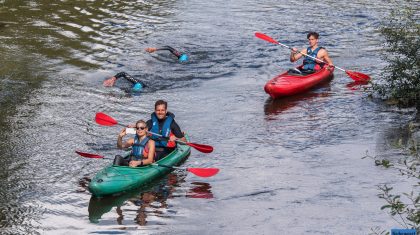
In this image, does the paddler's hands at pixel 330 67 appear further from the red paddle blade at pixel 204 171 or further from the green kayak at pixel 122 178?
the red paddle blade at pixel 204 171

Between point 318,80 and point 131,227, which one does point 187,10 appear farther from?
point 131,227

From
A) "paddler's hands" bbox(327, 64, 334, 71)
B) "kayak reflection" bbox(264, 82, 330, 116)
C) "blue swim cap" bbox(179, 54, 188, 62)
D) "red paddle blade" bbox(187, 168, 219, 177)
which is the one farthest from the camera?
"blue swim cap" bbox(179, 54, 188, 62)

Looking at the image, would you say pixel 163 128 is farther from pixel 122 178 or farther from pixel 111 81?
pixel 111 81

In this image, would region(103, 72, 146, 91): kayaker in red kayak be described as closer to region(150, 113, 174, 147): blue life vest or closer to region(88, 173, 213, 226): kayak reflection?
region(150, 113, 174, 147): blue life vest

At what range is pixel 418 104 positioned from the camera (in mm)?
15461

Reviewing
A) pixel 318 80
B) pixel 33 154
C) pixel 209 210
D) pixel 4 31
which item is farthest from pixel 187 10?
pixel 209 210

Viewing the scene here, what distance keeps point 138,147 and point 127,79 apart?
597 cm

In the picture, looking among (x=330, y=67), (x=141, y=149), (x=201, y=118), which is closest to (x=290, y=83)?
(x=330, y=67)

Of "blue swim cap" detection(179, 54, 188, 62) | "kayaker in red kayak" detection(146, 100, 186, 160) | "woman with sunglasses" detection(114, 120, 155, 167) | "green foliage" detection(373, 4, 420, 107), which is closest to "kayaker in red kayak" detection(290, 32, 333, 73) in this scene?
"green foliage" detection(373, 4, 420, 107)

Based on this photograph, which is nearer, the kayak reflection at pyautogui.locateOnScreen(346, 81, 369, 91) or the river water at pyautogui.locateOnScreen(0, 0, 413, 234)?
the river water at pyautogui.locateOnScreen(0, 0, 413, 234)

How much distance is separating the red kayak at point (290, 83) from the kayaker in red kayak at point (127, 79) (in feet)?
9.71

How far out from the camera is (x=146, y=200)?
1113cm

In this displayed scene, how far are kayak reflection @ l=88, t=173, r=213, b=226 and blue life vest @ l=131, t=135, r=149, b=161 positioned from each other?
0.52 meters

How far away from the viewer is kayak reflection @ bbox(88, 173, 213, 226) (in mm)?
10531
